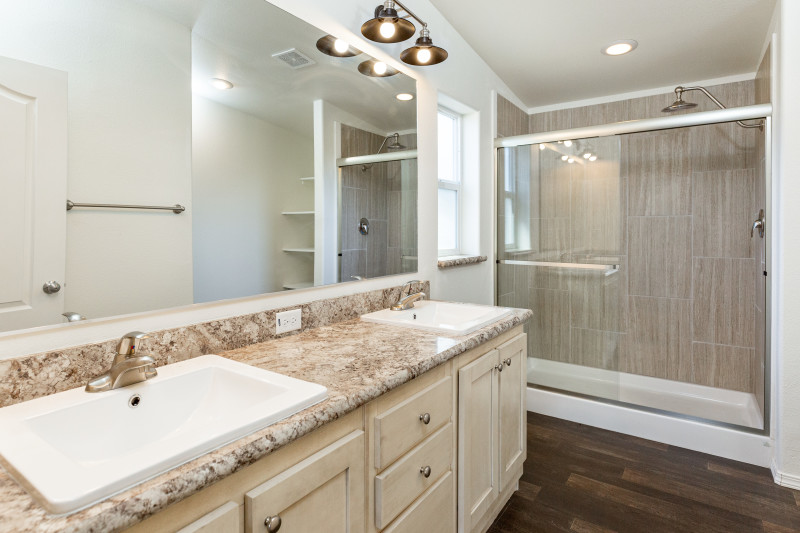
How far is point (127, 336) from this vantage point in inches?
38.2

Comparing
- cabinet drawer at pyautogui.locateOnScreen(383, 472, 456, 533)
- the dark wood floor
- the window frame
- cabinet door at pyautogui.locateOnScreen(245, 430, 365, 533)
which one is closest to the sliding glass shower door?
the window frame

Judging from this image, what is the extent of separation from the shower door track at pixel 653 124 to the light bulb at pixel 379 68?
4.31 ft

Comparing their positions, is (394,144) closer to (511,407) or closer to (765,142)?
(511,407)

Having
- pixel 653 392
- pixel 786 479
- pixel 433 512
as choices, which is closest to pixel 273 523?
pixel 433 512

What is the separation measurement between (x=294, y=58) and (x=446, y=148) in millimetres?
A: 1523

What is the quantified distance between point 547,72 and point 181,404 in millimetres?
3147

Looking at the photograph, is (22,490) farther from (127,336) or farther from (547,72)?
(547,72)

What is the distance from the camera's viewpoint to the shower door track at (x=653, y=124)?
2.21 m

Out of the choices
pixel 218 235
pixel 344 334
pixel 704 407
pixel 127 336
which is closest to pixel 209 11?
pixel 218 235

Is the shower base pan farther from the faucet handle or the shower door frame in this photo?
the faucet handle

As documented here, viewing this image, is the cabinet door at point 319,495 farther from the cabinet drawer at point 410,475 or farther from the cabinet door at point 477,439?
the cabinet door at point 477,439

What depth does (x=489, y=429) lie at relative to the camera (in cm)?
163

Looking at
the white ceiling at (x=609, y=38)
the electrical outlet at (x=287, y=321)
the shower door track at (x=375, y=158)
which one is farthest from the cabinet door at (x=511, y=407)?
the white ceiling at (x=609, y=38)

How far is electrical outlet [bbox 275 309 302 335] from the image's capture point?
146 cm
